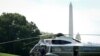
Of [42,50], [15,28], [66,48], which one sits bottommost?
[42,50]

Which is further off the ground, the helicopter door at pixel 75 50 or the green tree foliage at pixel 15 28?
the green tree foliage at pixel 15 28

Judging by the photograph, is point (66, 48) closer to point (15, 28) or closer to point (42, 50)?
point (42, 50)

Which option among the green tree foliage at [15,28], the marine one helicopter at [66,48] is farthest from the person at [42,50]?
the green tree foliage at [15,28]

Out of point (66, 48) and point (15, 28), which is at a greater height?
point (15, 28)

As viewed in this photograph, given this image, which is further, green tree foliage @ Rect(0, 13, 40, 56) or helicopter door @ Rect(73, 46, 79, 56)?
green tree foliage @ Rect(0, 13, 40, 56)

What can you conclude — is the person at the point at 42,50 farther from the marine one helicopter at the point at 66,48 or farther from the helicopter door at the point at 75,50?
the helicopter door at the point at 75,50

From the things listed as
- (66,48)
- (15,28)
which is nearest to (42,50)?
(66,48)

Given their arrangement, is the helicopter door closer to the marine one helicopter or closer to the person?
the marine one helicopter

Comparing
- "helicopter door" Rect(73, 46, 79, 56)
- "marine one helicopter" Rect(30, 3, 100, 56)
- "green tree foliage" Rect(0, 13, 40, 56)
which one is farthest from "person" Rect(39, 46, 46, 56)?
"green tree foliage" Rect(0, 13, 40, 56)

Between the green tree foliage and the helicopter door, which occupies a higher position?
the green tree foliage

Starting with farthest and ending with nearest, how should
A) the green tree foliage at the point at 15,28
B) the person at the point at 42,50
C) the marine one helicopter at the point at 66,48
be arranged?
the green tree foliage at the point at 15,28 → the person at the point at 42,50 → the marine one helicopter at the point at 66,48

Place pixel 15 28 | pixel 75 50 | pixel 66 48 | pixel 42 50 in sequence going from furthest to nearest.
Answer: pixel 15 28 → pixel 42 50 → pixel 66 48 → pixel 75 50

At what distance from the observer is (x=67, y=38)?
15.2 meters

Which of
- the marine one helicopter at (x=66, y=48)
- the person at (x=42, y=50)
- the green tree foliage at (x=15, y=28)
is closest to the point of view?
the marine one helicopter at (x=66, y=48)
